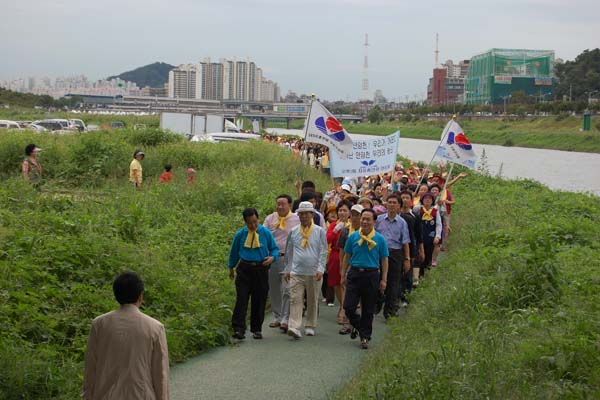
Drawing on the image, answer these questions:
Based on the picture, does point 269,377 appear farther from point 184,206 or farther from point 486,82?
point 486,82

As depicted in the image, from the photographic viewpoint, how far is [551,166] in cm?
5081

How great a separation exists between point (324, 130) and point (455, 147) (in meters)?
3.71

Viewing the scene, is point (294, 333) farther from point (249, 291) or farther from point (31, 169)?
point (31, 169)

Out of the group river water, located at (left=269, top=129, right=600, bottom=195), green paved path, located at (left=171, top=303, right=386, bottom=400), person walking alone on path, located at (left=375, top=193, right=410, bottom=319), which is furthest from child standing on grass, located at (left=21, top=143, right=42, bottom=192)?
river water, located at (left=269, top=129, right=600, bottom=195)

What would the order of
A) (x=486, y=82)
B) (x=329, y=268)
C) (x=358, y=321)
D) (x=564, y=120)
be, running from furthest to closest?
1. (x=486, y=82)
2. (x=564, y=120)
3. (x=329, y=268)
4. (x=358, y=321)

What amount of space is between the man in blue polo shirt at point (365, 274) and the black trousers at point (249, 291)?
3.29 feet

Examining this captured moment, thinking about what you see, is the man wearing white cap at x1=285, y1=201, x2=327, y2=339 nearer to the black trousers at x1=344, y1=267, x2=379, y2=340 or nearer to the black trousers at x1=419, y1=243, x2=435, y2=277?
the black trousers at x1=344, y1=267, x2=379, y2=340

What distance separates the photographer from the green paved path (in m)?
7.79

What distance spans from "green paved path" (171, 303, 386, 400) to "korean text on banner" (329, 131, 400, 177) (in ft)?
15.4

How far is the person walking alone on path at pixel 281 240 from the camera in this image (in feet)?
33.7

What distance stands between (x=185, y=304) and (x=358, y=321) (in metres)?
2.14

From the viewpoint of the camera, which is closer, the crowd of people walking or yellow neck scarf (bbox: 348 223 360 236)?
the crowd of people walking

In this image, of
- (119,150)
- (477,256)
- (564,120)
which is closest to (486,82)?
(564,120)

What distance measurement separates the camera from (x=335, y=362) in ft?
29.1
